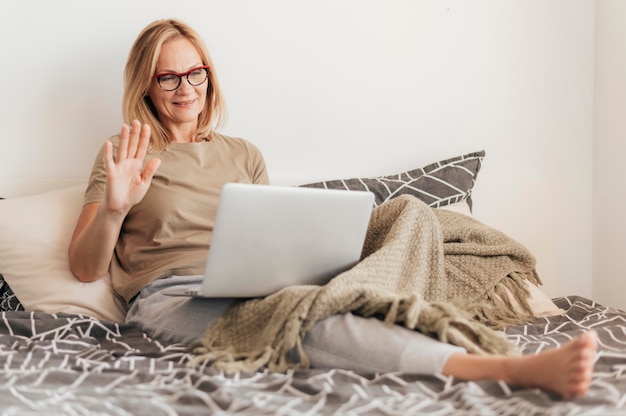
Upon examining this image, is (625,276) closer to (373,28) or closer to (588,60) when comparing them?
(588,60)

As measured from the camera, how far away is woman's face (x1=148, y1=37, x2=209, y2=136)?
1905 millimetres

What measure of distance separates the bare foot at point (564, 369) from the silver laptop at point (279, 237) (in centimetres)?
40

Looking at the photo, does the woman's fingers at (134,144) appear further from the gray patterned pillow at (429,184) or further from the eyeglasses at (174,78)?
the gray patterned pillow at (429,184)

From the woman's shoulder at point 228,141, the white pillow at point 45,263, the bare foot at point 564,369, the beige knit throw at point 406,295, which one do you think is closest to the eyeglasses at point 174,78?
the woman's shoulder at point 228,141

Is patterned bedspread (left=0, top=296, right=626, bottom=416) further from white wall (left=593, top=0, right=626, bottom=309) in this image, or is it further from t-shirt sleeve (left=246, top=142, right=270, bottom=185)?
white wall (left=593, top=0, right=626, bottom=309)

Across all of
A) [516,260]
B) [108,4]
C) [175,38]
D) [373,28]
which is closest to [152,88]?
[175,38]

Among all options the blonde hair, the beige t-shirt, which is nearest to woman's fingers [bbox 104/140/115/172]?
the beige t-shirt

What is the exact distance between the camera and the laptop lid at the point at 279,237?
119 cm

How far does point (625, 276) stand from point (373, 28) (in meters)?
1.11

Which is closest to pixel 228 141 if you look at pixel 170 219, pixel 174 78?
pixel 174 78

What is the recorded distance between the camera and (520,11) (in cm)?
235

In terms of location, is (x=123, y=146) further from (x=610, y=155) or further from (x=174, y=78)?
(x=610, y=155)

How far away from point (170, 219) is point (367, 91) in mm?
855

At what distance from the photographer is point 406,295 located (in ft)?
4.13
